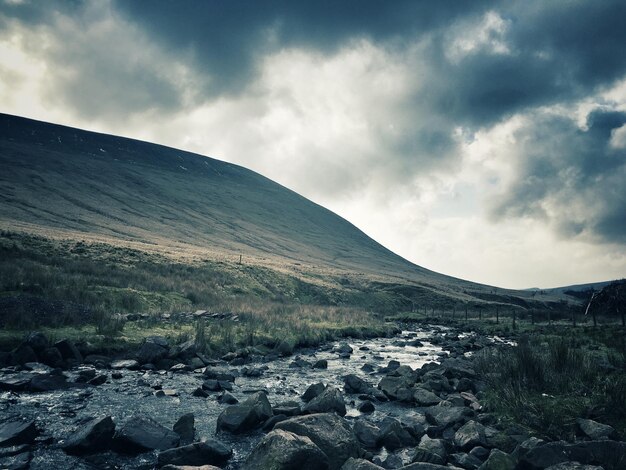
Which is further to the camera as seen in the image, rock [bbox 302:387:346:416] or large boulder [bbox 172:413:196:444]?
rock [bbox 302:387:346:416]

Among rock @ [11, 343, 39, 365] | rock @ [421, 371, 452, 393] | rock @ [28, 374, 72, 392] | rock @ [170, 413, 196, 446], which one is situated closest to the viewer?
rock @ [170, 413, 196, 446]

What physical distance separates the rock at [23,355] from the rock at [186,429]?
8574 millimetres

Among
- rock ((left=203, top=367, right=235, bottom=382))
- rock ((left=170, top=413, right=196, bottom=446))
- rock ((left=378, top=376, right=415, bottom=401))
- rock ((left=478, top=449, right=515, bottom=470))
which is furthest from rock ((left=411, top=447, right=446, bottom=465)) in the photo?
rock ((left=203, top=367, right=235, bottom=382))

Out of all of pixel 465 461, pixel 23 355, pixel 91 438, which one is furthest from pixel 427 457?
pixel 23 355

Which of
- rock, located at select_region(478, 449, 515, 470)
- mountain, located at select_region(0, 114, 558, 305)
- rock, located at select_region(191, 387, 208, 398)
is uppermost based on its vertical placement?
mountain, located at select_region(0, 114, 558, 305)

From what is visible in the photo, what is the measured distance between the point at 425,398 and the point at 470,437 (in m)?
4.15

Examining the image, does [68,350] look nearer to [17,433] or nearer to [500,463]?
[17,433]

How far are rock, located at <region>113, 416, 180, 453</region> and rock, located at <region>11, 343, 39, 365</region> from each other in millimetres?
8381

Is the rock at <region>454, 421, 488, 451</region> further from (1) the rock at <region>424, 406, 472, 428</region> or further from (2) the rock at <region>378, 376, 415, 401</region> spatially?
(2) the rock at <region>378, 376, 415, 401</region>

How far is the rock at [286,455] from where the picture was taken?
5906mm

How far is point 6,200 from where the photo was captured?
76.9m

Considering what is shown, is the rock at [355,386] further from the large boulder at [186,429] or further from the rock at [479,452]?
the large boulder at [186,429]

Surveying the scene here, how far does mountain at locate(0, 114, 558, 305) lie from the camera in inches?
2793

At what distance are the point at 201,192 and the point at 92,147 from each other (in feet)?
188
